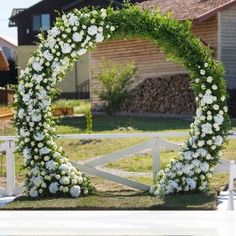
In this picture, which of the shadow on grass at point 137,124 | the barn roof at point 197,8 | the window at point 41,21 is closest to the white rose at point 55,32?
the shadow on grass at point 137,124

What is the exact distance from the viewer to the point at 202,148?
29.8ft

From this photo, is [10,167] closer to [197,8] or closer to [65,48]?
[65,48]

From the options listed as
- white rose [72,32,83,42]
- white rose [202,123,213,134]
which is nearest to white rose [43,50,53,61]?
white rose [72,32,83,42]

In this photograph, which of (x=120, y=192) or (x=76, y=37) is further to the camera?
(x=120, y=192)

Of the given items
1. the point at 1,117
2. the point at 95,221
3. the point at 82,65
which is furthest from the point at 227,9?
the point at 82,65

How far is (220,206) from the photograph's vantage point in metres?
8.31

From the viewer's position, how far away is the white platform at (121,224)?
5.77 m

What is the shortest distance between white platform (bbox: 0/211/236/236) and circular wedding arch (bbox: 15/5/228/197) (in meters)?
2.18

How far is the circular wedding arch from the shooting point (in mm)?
9086

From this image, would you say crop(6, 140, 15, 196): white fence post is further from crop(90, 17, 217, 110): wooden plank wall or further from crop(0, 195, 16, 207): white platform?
crop(90, 17, 217, 110): wooden plank wall

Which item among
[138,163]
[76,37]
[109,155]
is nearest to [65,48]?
[76,37]

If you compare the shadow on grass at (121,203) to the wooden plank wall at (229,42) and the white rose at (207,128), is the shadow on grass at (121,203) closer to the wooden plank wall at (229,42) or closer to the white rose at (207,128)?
the white rose at (207,128)

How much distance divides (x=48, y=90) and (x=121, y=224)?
3.69 meters

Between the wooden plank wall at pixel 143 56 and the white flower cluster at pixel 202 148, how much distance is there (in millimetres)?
16745
